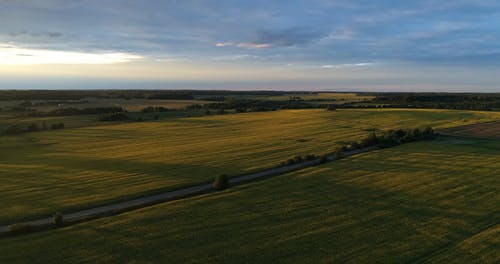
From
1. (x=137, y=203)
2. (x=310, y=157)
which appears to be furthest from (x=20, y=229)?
(x=310, y=157)

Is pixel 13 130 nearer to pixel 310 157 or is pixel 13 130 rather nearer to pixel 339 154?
pixel 310 157

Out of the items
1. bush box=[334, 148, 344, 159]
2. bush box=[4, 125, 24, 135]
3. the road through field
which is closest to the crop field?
the road through field

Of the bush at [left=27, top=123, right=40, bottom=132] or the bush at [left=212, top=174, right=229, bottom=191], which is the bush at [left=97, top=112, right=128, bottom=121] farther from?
the bush at [left=212, top=174, right=229, bottom=191]

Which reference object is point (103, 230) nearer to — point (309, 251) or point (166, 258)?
point (166, 258)

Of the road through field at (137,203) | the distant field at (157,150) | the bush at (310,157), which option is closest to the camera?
the road through field at (137,203)

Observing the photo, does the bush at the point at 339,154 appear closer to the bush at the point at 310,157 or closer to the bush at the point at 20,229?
the bush at the point at 310,157

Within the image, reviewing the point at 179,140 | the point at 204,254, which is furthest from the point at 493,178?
the point at 179,140

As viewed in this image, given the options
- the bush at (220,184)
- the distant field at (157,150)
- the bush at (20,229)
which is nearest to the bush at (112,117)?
the distant field at (157,150)
